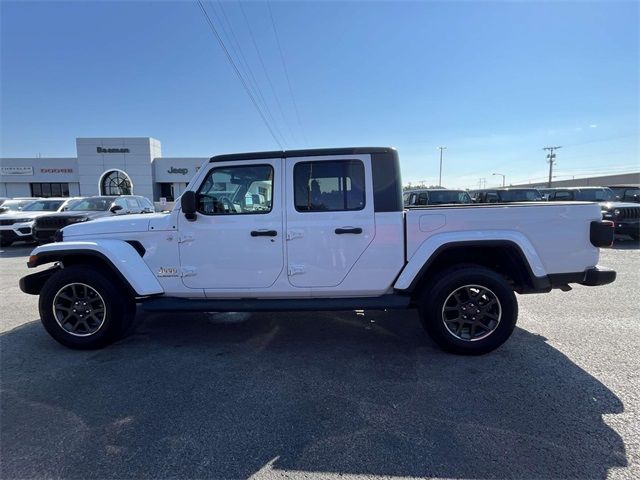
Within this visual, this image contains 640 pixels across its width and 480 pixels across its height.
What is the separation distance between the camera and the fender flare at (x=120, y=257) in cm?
391

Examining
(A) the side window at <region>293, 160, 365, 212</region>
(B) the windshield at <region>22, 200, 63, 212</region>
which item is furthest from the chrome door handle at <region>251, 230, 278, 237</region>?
(B) the windshield at <region>22, 200, 63, 212</region>

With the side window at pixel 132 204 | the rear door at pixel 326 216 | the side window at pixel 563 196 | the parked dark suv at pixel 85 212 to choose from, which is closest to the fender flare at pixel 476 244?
the rear door at pixel 326 216

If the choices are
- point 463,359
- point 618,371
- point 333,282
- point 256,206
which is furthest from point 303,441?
point 618,371

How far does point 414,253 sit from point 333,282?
90 cm

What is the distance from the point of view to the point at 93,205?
41.1 ft

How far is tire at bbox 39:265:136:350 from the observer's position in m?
3.95

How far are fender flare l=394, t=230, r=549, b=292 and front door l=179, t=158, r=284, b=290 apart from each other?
1413 mm

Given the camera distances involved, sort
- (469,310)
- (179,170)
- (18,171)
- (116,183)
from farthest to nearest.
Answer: (18,171), (179,170), (116,183), (469,310)

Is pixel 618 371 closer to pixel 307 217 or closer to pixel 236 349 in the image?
pixel 307 217

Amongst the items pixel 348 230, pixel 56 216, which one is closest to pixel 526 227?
pixel 348 230

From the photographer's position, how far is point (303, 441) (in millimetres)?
2500

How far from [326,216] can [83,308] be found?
2885mm

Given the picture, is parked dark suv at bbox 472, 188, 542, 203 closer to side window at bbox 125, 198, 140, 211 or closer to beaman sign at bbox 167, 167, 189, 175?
side window at bbox 125, 198, 140, 211

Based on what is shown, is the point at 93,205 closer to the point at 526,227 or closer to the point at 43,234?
the point at 43,234
